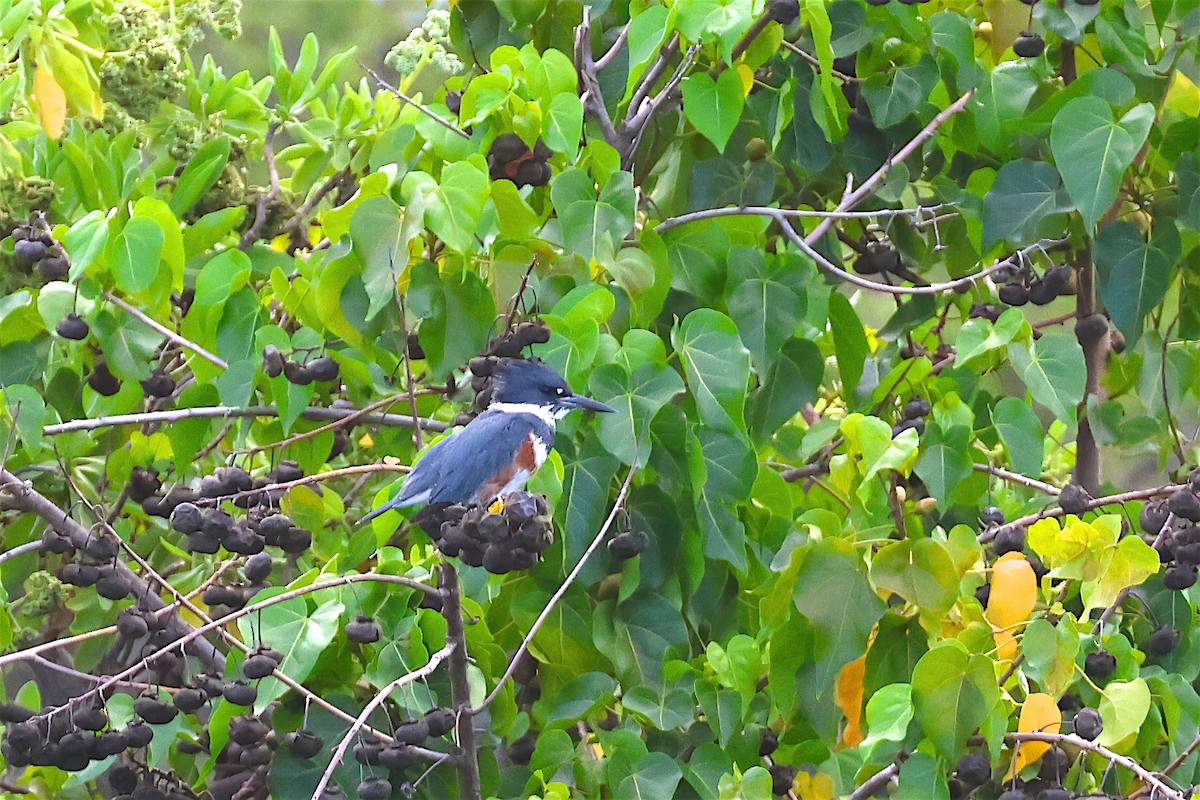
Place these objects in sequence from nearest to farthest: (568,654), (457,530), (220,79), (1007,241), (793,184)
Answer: (457,530)
(568,654)
(1007,241)
(793,184)
(220,79)

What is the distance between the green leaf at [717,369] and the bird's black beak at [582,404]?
0.42 feet

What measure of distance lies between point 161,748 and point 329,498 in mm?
626

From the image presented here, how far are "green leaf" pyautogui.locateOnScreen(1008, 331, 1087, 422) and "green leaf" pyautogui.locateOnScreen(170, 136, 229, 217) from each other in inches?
55.8

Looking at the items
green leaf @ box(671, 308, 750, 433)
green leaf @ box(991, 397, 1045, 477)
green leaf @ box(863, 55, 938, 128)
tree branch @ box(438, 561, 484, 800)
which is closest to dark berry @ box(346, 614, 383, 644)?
tree branch @ box(438, 561, 484, 800)

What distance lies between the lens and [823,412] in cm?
303

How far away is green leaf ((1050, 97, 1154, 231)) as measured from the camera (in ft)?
6.64

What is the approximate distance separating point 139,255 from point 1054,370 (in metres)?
1.37

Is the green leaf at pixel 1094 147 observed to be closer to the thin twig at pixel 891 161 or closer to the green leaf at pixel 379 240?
the thin twig at pixel 891 161

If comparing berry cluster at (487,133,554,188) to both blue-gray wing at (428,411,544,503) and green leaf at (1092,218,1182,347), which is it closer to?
blue-gray wing at (428,411,544,503)

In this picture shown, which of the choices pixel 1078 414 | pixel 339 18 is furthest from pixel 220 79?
pixel 339 18

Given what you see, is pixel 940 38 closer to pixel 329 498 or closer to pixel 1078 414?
pixel 1078 414

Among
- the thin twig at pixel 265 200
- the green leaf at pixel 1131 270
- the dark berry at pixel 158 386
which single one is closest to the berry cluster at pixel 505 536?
the dark berry at pixel 158 386

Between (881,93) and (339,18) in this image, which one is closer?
(881,93)

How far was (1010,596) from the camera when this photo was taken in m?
1.70
